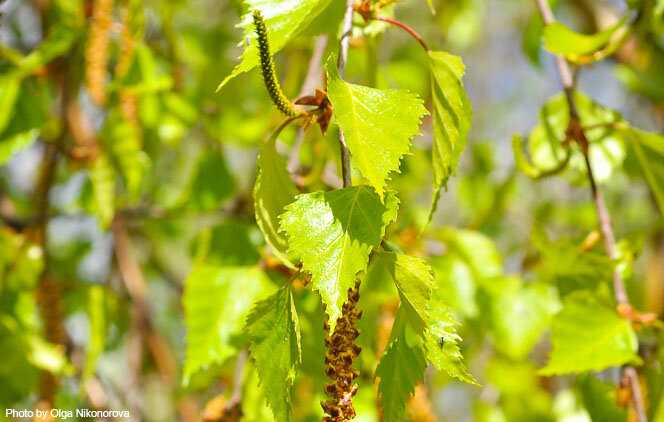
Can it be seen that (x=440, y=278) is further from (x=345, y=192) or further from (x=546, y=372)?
(x=345, y=192)

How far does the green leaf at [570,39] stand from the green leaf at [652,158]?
0.36ft

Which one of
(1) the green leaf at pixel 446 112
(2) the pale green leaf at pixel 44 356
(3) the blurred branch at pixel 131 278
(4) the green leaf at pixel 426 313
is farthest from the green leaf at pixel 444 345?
(3) the blurred branch at pixel 131 278

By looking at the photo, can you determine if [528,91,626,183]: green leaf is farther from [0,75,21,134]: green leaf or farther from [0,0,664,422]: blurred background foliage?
[0,75,21,134]: green leaf

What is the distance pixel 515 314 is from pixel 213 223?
1.78ft

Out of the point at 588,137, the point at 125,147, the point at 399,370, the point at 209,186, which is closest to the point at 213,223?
the point at 209,186

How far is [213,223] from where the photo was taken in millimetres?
1392

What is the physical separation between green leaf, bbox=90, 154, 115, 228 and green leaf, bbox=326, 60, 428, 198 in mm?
677

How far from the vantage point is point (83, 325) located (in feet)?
5.78

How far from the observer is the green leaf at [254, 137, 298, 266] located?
0.59m

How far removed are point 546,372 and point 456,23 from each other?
3.57 ft

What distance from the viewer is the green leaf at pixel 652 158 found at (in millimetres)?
794

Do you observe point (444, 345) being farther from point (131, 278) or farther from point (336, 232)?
point (131, 278)

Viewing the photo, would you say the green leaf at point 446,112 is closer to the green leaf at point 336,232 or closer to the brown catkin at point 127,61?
the green leaf at point 336,232

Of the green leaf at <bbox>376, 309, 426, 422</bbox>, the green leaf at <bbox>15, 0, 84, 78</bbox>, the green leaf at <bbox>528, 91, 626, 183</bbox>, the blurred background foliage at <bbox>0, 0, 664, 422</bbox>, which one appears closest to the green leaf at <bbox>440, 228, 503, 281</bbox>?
the blurred background foliage at <bbox>0, 0, 664, 422</bbox>
